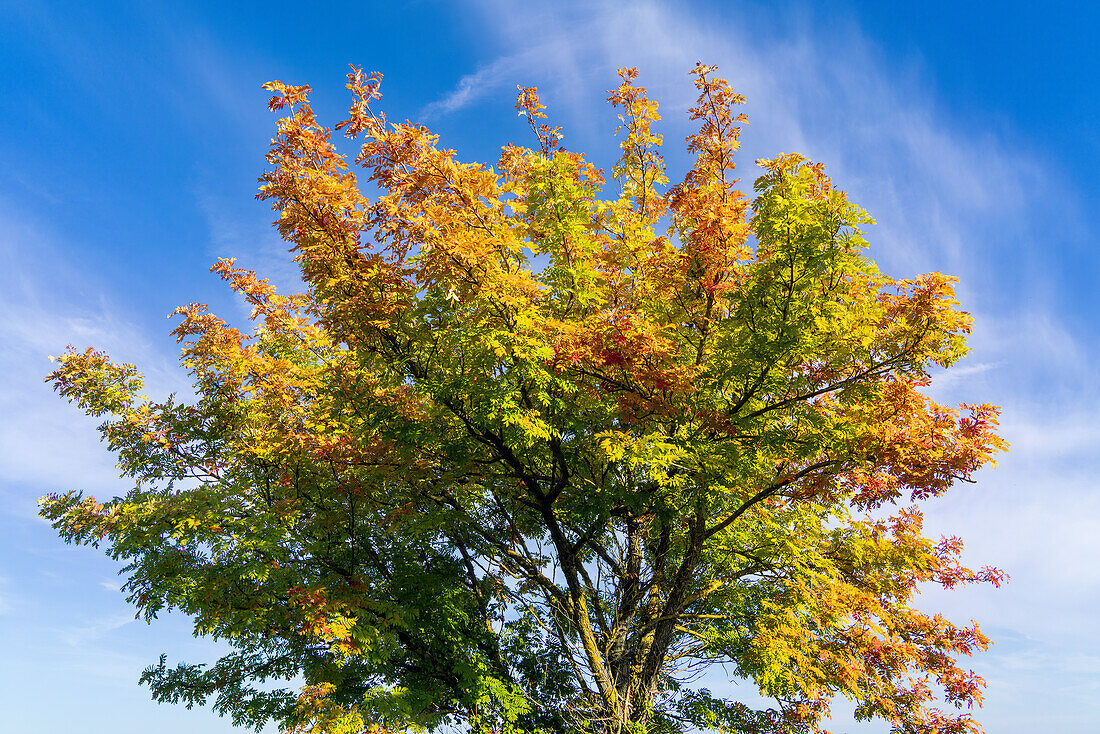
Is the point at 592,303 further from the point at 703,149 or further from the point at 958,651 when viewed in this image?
the point at 958,651

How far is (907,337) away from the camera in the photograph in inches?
319

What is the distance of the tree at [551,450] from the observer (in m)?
8.24

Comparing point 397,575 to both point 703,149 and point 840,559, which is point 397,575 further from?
point 703,149

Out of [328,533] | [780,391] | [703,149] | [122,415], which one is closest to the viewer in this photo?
[780,391]

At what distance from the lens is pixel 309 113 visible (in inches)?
339

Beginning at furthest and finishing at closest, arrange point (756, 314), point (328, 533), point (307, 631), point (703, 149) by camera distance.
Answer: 1. point (328, 533)
2. point (703, 149)
3. point (307, 631)
4. point (756, 314)

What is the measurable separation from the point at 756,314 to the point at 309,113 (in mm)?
6493

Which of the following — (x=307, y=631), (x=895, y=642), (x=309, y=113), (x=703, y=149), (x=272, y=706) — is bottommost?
(x=272, y=706)

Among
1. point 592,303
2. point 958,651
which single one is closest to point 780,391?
point 592,303

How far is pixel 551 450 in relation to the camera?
34.2 feet

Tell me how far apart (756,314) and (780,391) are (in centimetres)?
132

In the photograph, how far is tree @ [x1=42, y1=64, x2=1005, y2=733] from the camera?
824 centimetres

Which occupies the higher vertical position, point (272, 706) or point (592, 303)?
point (592, 303)

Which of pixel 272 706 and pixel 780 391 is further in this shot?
pixel 272 706
